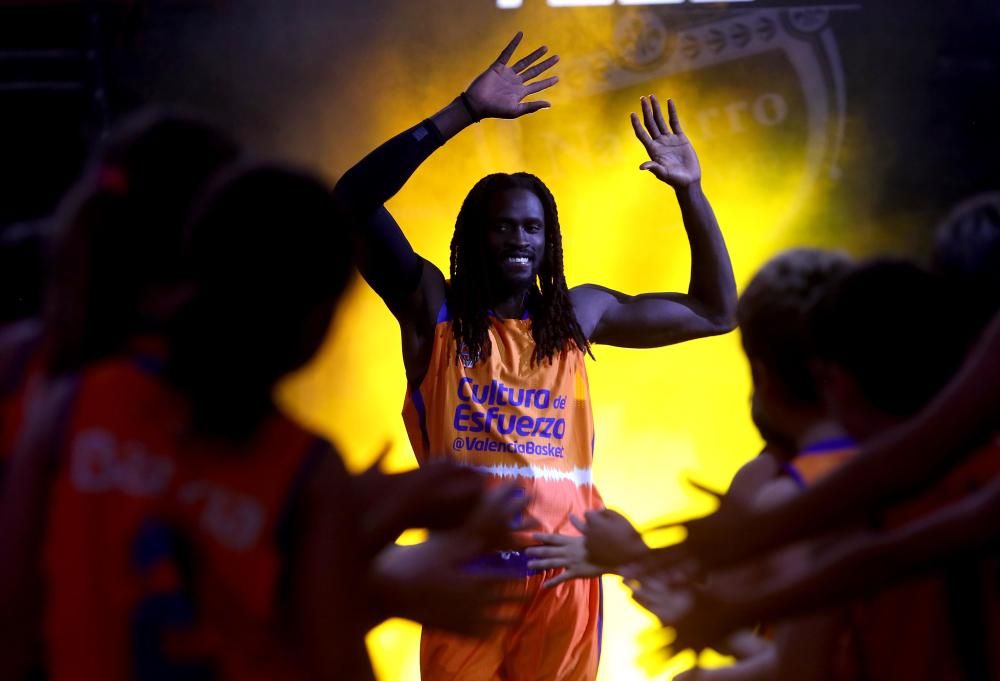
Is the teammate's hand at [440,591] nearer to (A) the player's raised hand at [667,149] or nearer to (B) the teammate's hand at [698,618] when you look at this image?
(B) the teammate's hand at [698,618]

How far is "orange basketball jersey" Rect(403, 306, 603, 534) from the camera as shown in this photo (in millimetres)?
3354

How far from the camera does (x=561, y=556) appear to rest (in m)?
3.03

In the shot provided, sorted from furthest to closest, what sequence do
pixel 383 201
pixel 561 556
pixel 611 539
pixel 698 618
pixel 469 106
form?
pixel 469 106, pixel 383 201, pixel 561 556, pixel 611 539, pixel 698 618

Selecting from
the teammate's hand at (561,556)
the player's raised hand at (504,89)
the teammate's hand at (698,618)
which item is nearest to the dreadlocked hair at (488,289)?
the player's raised hand at (504,89)

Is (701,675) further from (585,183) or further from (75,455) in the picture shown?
(585,183)

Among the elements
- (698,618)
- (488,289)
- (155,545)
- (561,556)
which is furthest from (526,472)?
(155,545)

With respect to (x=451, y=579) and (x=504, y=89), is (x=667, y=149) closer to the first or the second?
(x=504, y=89)

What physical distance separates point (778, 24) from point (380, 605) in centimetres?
474

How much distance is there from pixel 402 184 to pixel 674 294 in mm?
977

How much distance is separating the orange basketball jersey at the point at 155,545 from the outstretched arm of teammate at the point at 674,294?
7.80ft

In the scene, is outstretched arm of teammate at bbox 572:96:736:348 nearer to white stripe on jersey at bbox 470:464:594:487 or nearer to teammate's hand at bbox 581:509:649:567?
white stripe on jersey at bbox 470:464:594:487

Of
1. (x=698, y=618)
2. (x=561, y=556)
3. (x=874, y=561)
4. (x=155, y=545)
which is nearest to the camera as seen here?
(x=155, y=545)

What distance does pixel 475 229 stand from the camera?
3.73 metres

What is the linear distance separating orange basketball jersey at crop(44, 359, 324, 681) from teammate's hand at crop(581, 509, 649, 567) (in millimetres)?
732
